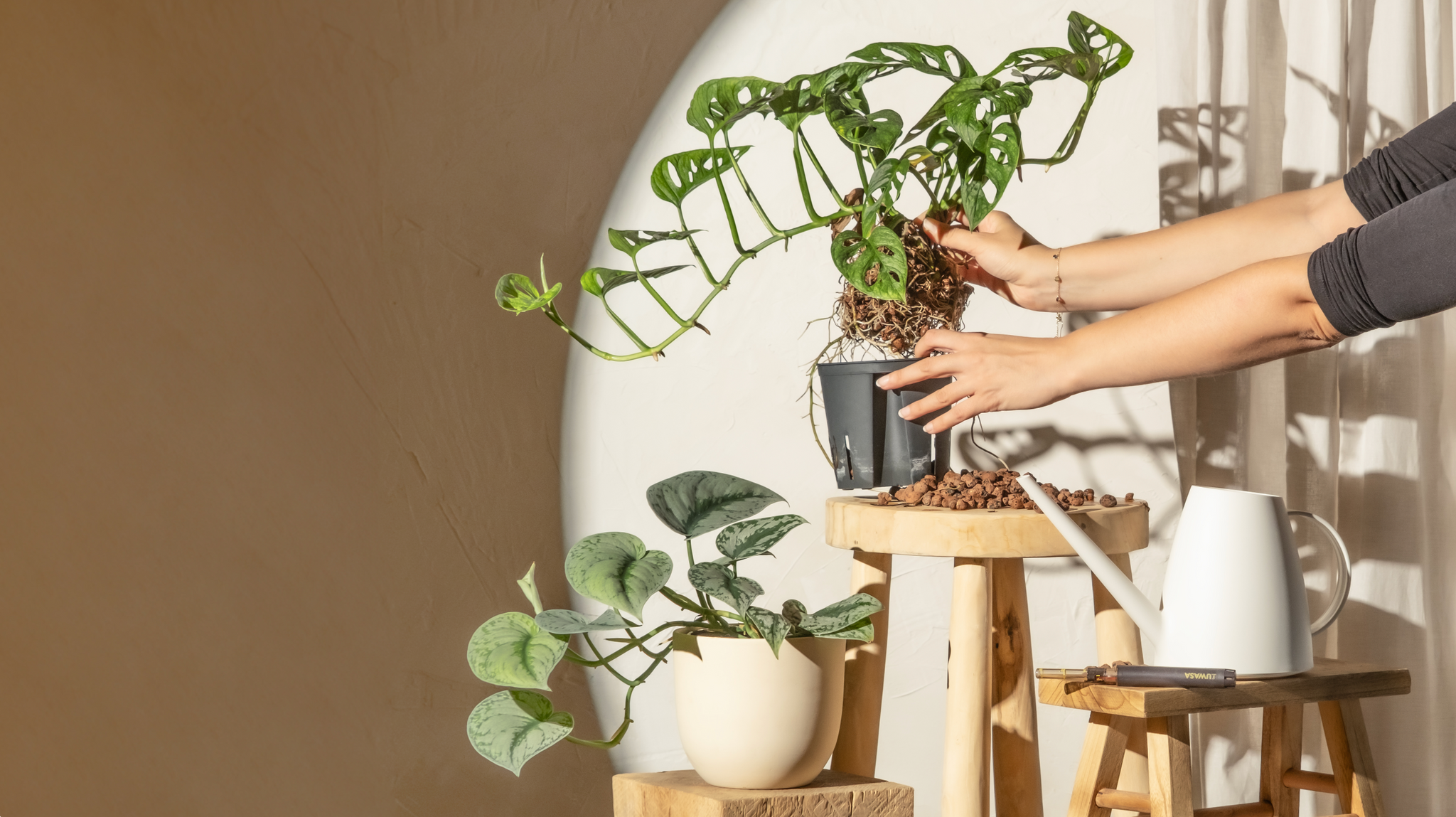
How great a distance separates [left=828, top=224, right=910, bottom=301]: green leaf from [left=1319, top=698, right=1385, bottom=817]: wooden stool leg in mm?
558

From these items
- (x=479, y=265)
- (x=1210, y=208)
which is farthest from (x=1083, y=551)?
(x=479, y=265)

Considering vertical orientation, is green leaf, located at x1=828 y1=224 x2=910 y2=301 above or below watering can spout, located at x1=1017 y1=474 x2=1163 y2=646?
above

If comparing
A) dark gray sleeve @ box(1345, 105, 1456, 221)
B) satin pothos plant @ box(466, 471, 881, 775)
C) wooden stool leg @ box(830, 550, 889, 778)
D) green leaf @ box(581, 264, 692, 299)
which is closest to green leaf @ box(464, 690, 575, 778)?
satin pothos plant @ box(466, 471, 881, 775)

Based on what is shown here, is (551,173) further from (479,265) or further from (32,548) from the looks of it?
(32,548)

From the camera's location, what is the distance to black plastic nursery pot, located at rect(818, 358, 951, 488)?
1.00m

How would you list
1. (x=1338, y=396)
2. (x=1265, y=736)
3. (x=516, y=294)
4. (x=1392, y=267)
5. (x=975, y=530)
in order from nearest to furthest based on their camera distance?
(x=1392, y=267) → (x=975, y=530) → (x=516, y=294) → (x=1265, y=736) → (x=1338, y=396)

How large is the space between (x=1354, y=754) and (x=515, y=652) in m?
0.77

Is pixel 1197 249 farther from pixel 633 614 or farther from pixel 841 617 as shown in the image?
pixel 633 614

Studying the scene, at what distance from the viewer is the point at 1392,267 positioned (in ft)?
2.56

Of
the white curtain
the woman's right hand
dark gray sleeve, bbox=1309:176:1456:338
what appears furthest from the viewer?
the white curtain

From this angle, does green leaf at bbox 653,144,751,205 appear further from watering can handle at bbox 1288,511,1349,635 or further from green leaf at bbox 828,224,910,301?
watering can handle at bbox 1288,511,1349,635

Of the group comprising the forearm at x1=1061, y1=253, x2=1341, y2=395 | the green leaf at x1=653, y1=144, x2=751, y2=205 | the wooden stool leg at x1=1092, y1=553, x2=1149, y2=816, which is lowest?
the wooden stool leg at x1=1092, y1=553, x2=1149, y2=816

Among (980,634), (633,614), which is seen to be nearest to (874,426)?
(980,634)

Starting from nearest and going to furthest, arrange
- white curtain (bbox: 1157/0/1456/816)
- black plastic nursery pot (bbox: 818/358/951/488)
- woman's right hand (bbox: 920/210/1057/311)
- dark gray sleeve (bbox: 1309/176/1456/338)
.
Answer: dark gray sleeve (bbox: 1309/176/1456/338) → black plastic nursery pot (bbox: 818/358/951/488) → woman's right hand (bbox: 920/210/1057/311) → white curtain (bbox: 1157/0/1456/816)
